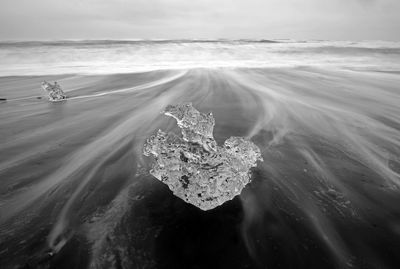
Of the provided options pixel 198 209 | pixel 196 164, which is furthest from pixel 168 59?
pixel 198 209

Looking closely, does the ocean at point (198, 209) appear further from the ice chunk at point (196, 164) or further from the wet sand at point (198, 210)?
the ice chunk at point (196, 164)

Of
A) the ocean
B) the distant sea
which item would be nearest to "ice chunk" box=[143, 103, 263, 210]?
the ocean

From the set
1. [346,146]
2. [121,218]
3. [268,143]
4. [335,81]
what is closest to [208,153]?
[121,218]

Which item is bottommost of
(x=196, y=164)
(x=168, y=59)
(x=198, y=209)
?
(x=168, y=59)

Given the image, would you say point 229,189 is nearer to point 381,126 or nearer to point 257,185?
point 257,185

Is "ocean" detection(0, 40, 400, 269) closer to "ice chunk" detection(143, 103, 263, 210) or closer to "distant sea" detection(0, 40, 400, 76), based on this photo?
"ice chunk" detection(143, 103, 263, 210)

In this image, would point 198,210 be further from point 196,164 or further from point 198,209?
point 196,164
